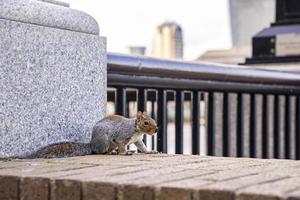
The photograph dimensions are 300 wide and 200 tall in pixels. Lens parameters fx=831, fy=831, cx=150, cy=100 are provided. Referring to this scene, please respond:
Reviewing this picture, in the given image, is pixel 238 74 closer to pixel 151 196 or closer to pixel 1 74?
pixel 1 74

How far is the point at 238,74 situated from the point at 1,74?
2.55 meters

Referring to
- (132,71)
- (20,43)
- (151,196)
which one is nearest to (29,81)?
(20,43)

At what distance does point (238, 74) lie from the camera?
5.73 m

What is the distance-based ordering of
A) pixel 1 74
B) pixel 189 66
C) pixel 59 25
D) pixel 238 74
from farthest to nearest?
pixel 238 74
pixel 189 66
pixel 59 25
pixel 1 74

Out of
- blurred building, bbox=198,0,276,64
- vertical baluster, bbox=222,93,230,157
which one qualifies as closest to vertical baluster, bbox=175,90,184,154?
vertical baluster, bbox=222,93,230,157

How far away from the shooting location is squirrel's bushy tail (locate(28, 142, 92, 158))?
363 centimetres

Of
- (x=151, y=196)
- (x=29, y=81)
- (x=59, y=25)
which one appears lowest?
(x=151, y=196)

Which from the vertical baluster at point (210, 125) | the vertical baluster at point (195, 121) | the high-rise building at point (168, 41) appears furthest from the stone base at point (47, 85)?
the high-rise building at point (168, 41)

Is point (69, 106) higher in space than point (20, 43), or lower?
lower

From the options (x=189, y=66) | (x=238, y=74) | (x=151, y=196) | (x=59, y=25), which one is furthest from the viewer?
(x=238, y=74)

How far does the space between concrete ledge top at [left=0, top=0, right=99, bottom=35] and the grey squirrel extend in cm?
47

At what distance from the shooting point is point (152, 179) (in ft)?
8.61

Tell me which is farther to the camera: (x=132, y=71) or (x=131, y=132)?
(x=132, y=71)

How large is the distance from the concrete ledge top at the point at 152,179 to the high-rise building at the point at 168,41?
40247mm
